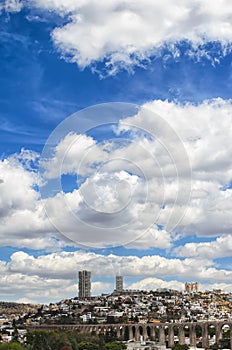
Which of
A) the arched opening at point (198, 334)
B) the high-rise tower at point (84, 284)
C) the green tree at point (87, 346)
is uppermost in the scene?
the high-rise tower at point (84, 284)

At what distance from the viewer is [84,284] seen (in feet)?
479

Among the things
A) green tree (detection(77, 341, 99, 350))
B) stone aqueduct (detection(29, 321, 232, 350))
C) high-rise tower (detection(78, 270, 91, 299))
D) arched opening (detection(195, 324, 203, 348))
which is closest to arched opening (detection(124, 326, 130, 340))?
stone aqueduct (detection(29, 321, 232, 350))

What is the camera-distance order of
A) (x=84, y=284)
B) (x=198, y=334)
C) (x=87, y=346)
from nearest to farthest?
(x=87, y=346) < (x=198, y=334) < (x=84, y=284)

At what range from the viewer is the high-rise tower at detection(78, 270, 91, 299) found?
145 m

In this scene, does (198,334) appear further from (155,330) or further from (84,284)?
(84,284)

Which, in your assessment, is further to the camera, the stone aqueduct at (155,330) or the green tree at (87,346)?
the stone aqueduct at (155,330)

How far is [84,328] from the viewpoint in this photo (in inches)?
3115

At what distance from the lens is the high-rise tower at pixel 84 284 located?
145 meters

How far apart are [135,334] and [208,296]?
6344cm

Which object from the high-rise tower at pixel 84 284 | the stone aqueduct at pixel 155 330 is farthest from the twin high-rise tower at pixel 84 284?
the stone aqueduct at pixel 155 330

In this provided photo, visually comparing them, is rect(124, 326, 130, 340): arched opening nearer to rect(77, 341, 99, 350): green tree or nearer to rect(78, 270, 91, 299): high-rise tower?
rect(77, 341, 99, 350): green tree

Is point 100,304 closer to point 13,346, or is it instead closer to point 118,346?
point 118,346

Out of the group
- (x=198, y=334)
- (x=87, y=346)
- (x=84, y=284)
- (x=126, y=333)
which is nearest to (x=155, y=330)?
(x=126, y=333)

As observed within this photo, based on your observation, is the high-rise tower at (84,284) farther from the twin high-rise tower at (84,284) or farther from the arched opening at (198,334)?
the arched opening at (198,334)
